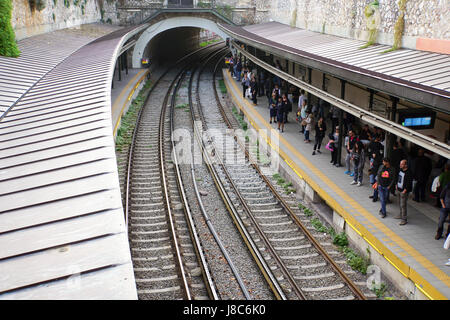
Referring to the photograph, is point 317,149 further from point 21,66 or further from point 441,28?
point 21,66

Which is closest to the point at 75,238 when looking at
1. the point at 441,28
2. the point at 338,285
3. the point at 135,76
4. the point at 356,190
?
the point at 338,285

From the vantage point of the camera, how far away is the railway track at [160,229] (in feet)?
27.0

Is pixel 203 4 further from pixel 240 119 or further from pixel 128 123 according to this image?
pixel 128 123

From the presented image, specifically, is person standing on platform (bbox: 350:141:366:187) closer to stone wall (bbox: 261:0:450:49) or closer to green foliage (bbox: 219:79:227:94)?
stone wall (bbox: 261:0:450:49)

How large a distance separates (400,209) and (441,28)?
16.3 ft

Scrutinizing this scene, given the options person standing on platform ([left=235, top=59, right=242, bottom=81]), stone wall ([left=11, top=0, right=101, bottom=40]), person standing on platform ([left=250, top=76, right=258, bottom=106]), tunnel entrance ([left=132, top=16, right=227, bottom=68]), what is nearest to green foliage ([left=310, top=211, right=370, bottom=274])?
person standing on platform ([left=250, top=76, right=258, bottom=106])

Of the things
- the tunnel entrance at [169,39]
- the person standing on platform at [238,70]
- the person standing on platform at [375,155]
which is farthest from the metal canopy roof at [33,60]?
the person standing on platform at [238,70]

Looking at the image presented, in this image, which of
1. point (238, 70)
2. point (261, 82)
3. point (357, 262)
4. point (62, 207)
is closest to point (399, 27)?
point (357, 262)

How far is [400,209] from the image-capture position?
9266 millimetres

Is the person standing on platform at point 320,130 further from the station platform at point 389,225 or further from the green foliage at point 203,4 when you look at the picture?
the green foliage at point 203,4

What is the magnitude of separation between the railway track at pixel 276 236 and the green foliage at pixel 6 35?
292 inches

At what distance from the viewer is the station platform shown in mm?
7363

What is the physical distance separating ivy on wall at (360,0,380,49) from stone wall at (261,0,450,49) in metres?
0.17
